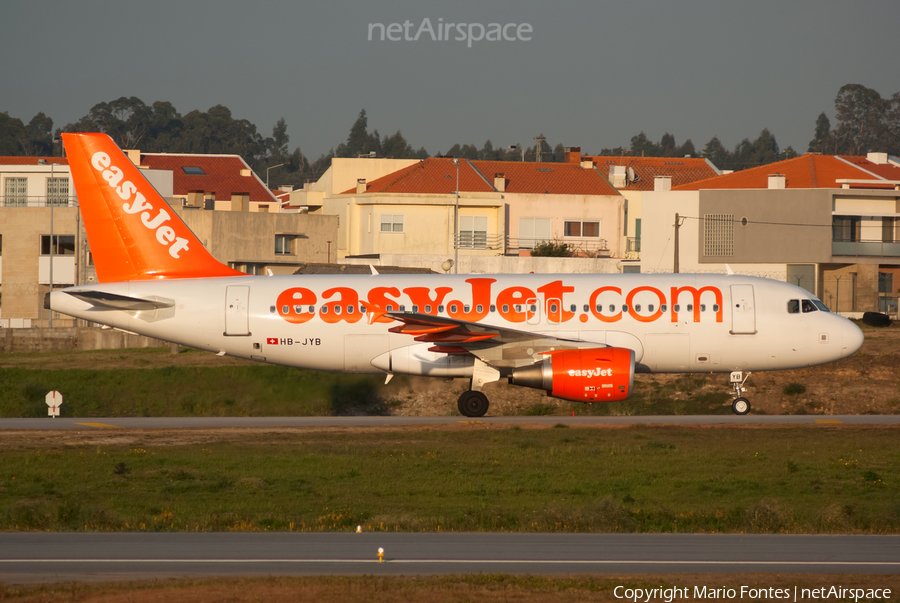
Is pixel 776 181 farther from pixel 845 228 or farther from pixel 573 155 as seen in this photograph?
pixel 573 155

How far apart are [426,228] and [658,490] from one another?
2878 inches

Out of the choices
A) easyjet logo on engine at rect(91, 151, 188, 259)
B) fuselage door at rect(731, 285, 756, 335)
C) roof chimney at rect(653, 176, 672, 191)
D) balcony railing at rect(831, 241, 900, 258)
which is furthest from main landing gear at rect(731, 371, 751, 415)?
roof chimney at rect(653, 176, 672, 191)

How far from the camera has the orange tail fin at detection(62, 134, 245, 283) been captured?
31172 mm

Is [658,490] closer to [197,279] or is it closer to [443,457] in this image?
[443,457]

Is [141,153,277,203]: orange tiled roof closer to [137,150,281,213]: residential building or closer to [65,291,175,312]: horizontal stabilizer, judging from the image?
[137,150,281,213]: residential building

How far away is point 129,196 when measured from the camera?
31250 millimetres

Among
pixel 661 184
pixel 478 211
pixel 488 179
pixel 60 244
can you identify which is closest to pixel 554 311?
pixel 60 244

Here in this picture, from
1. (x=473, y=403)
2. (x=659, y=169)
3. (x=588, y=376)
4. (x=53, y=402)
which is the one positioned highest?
(x=659, y=169)

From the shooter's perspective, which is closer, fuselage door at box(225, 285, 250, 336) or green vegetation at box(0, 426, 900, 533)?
green vegetation at box(0, 426, 900, 533)

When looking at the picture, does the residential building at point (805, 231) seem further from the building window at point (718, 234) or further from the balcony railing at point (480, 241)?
the balcony railing at point (480, 241)

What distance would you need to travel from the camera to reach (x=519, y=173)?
10188cm

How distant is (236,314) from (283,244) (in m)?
58.6

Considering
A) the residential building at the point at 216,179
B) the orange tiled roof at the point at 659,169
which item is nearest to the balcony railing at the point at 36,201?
the residential building at the point at 216,179

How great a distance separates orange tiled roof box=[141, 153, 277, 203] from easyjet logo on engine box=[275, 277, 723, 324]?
9153 cm
